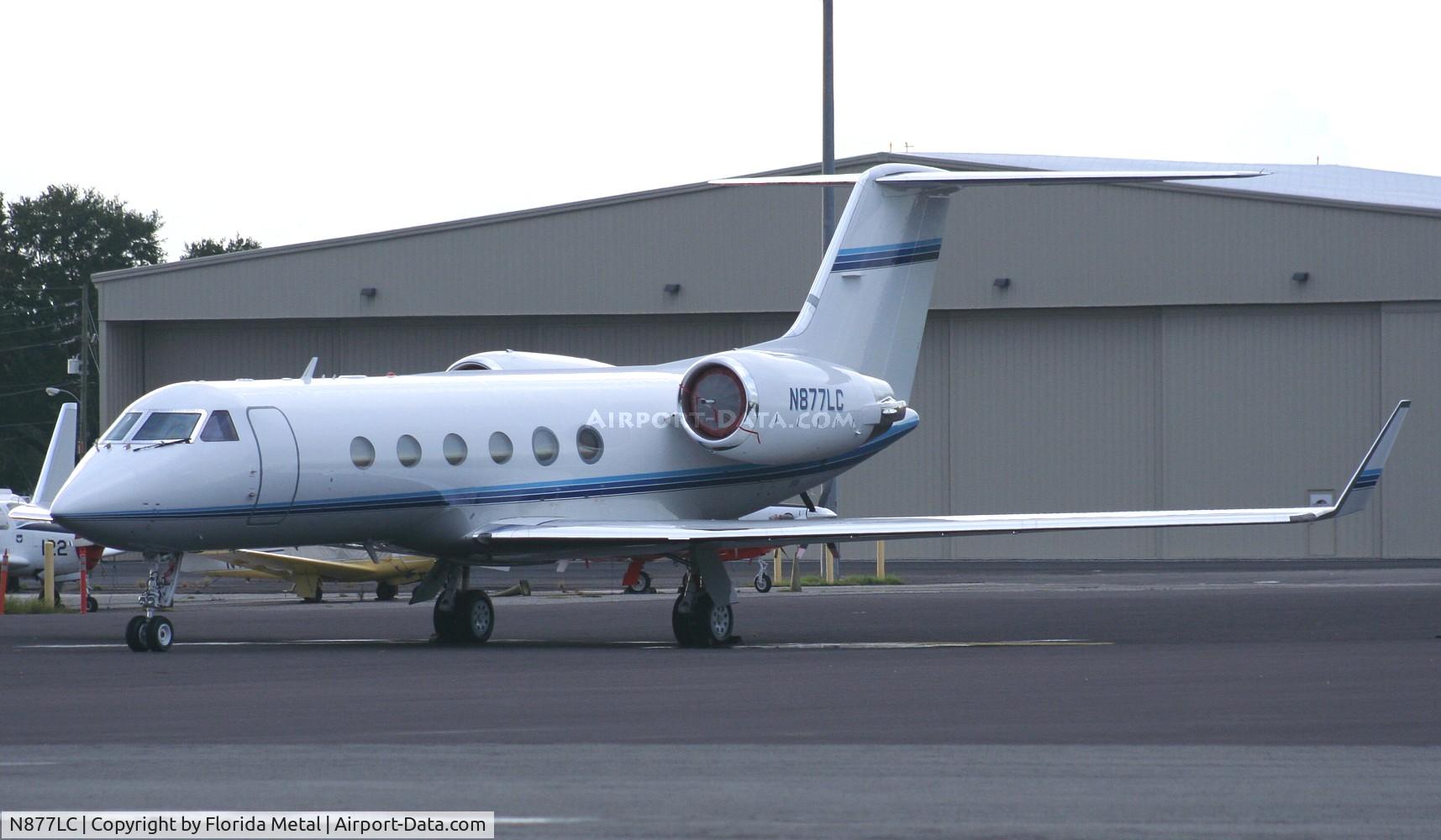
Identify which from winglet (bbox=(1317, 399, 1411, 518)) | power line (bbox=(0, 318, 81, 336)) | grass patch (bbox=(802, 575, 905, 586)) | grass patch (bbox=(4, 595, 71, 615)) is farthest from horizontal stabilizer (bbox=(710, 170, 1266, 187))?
power line (bbox=(0, 318, 81, 336))

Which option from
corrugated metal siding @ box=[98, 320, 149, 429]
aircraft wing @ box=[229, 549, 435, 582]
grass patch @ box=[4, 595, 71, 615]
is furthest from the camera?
corrugated metal siding @ box=[98, 320, 149, 429]

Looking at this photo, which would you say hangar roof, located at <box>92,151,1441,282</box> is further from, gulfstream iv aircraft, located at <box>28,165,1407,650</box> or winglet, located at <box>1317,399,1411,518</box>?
winglet, located at <box>1317,399,1411,518</box>

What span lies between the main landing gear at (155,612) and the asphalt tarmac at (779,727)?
1.07 feet

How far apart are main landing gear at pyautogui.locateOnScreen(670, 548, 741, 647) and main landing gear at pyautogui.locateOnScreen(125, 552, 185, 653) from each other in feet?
17.3

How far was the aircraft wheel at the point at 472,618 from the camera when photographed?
69.1 feet

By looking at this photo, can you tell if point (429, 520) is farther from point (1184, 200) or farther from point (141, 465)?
point (1184, 200)

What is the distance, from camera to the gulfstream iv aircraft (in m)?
18.9

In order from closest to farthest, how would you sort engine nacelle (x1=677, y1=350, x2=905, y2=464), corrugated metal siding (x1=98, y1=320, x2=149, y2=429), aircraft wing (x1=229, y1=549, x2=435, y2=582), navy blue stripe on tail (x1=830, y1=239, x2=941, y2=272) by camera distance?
engine nacelle (x1=677, y1=350, x2=905, y2=464), navy blue stripe on tail (x1=830, y1=239, x2=941, y2=272), aircraft wing (x1=229, y1=549, x2=435, y2=582), corrugated metal siding (x1=98, y1=320, x2=149, y2=429)

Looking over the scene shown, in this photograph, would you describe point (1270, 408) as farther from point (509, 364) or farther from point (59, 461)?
point (59, 461)

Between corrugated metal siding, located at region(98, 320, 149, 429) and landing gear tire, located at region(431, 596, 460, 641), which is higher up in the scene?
corrugated metal siding, located at region(98, 320, 149, 429)

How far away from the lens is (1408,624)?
72.3 ft

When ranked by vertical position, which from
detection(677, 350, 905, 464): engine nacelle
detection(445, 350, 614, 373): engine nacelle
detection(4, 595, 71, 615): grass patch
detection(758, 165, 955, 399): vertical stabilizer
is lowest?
detection(4, 595, 71, 615): grass patch

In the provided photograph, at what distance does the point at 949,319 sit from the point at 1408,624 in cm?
2391

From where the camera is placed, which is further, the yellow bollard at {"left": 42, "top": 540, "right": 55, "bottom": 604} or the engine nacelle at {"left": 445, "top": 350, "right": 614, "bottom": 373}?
the yellow bollard at {"left": 42, "top": 540, "right": 55, "bottom": 604}
